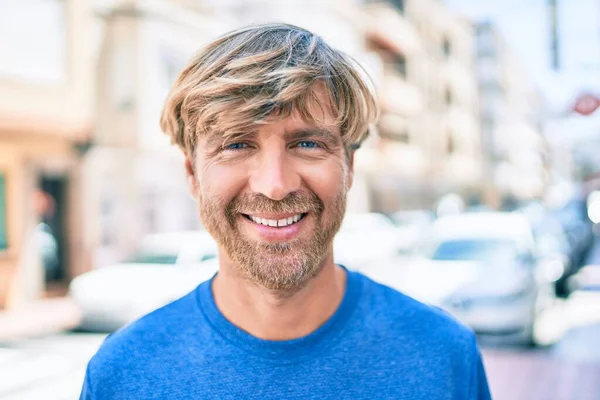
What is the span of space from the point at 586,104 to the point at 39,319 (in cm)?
913

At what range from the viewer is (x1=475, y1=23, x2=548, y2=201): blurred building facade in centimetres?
5009

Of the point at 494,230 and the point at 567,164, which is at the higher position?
the point at 494,230

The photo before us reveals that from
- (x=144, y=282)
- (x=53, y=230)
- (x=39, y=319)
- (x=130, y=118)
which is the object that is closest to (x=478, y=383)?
(x=144, y=282)

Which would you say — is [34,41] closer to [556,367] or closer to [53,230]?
[53,230]

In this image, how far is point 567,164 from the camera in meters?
93.2

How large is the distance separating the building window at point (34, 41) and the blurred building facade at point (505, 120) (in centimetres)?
3545

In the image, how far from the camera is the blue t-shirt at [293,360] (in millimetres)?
1478

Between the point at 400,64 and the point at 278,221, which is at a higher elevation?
the point at 278,221

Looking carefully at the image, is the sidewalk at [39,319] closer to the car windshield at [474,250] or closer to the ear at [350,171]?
the car windshield at [474,250]

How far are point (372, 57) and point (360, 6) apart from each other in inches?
156

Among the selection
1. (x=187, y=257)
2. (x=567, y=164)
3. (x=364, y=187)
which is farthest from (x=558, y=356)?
(x=567, y=164)

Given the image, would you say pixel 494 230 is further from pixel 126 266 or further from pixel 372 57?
pixel 372 57

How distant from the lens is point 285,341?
4.99 feet

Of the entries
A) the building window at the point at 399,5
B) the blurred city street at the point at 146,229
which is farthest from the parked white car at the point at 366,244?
the building window at the point at 399,5
